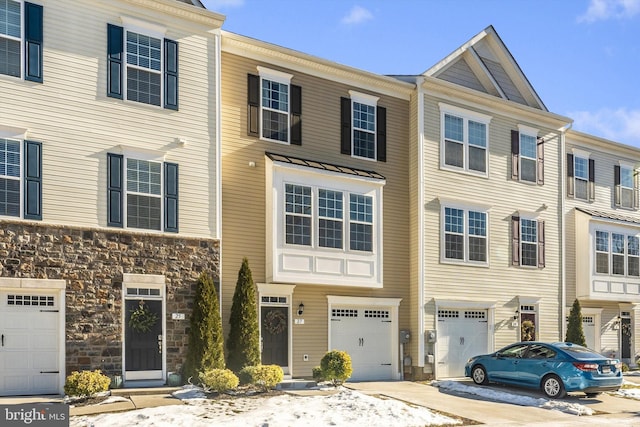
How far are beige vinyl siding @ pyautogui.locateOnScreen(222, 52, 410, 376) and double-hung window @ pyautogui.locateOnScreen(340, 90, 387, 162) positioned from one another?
20 centimetres

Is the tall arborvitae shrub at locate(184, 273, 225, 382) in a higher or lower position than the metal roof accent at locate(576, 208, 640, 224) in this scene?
lower

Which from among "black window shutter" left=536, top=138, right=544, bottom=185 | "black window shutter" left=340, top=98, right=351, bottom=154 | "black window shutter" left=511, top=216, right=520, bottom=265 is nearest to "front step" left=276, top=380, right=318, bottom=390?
"black window shutter" left=340, top=98, right=351, bottom=154

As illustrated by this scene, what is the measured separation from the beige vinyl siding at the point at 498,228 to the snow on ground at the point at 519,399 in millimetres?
2883

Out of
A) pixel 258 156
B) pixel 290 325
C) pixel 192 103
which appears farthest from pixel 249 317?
pixel 192 103

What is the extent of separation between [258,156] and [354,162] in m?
3.36

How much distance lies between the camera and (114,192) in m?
16.7

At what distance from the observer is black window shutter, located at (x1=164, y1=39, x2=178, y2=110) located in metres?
17.7

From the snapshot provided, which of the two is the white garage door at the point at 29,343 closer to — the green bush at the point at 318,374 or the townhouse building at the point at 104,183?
the townhouse building at the point at 104,183

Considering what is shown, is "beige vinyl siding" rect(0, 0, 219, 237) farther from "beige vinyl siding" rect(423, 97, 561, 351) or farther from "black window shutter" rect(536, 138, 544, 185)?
"black window shutter" rect(536, 138, 544, 185)

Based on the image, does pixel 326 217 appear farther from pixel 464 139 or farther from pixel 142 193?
pixel 464 139

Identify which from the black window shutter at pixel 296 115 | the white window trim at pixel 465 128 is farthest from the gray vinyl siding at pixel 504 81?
the black window shutter at pixel 296 115

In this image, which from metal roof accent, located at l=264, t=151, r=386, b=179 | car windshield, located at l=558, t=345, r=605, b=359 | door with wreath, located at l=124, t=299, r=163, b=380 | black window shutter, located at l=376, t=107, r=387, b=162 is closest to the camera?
door with wreath, located at l=124, t=299, r=163, b=380

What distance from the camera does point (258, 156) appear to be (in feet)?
63.9

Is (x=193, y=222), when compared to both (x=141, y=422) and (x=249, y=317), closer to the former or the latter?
(x=249, y=317)
